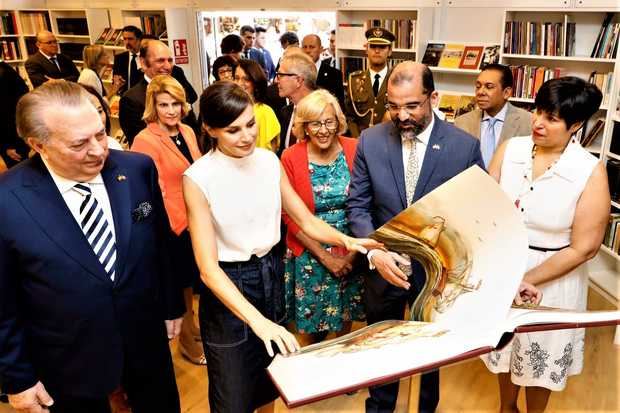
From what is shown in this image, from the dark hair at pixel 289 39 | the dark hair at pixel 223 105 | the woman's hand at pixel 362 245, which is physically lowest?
the woman's hand at pixel 362 245

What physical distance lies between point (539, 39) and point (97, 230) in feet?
13.8

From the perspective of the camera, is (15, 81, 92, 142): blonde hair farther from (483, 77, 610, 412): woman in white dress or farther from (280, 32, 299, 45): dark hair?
(280, 32, 299, 45): dark hair

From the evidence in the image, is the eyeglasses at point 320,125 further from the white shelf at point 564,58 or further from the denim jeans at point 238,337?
the white shelf at point 564,58

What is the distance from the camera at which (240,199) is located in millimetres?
1586

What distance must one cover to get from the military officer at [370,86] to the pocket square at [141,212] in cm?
274

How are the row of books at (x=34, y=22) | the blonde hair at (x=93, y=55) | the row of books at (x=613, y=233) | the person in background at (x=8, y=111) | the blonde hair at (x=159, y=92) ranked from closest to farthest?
1. the blonde hair at (x=159, y=92)
2. the row of books at (x=613, y=233)
3. the person in background at (x=8, y=111)
4. the blonde hair at (x=93, y=55)
5. the row of books at (x=34, y=22)

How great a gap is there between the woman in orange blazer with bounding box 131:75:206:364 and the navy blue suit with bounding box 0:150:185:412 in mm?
898

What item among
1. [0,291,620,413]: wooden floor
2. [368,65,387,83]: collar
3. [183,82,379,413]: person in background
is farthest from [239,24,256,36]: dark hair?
[183,82,379,413]: person in background

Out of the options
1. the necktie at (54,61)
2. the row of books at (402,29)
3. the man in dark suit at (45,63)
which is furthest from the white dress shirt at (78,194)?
the necktie at (54,61)

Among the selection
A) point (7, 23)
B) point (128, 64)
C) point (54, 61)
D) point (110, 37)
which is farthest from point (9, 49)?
point (128, 64)

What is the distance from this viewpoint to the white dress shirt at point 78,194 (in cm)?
140

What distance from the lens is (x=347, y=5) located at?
5.41m

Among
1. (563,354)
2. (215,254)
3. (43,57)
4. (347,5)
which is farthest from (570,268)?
(43,57)

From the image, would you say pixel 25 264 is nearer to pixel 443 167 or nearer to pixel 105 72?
pixel 443 167
